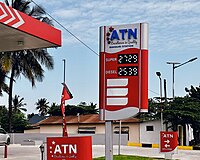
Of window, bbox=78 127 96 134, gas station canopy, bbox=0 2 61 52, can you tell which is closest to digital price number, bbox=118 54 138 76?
gas station canopy, bbox=0 2 61 52

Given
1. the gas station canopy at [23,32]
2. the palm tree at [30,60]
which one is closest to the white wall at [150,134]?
the palm tree at [30,60]

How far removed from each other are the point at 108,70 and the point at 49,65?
25204 mm

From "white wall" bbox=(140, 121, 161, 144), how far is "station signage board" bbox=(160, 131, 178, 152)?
86.9ft

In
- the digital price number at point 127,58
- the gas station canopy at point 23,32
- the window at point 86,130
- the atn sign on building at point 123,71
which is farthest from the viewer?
the window at point 86,130

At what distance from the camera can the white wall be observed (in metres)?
43.4

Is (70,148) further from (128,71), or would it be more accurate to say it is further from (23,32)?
(23,32)

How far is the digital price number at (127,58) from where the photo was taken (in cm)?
929

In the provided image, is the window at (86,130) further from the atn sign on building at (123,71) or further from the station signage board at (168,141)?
the atn sign on building at (123,71)

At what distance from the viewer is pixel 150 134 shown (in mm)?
43812

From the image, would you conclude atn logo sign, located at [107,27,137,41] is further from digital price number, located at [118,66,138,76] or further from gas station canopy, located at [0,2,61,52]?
gas station canopy, located at [0,2,61,52]

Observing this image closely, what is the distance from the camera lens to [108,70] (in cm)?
945

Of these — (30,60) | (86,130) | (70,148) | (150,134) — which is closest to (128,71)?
(70,148)

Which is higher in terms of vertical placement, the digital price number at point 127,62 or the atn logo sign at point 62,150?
the digital price number at point 127,62

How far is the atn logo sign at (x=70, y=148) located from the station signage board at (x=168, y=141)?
32.1 feet
